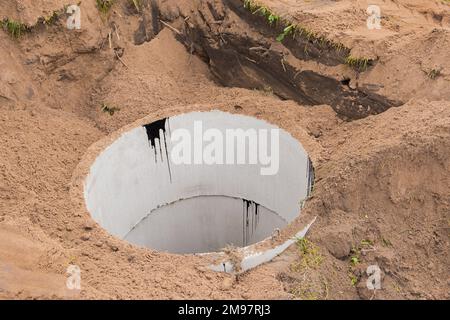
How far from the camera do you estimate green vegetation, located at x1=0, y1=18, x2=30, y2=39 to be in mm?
6566

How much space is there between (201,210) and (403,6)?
4108 mm

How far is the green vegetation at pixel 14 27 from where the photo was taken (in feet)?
21.5

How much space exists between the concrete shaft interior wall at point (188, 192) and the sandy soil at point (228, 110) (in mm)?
277

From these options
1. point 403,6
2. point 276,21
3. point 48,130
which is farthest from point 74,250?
point 403,6

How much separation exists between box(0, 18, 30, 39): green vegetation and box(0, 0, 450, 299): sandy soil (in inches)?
3.0

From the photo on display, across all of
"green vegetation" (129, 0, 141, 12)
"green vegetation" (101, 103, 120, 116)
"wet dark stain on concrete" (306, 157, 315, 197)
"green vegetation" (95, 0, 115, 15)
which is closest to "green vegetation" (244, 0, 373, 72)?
"wet dark stain on concrete" (306, 157, 315, 197)

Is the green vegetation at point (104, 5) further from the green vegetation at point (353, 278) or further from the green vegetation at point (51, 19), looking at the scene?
the green vegetation at point (353, 278)

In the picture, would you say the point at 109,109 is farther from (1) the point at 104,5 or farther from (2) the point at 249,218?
(2) the point at 249,218

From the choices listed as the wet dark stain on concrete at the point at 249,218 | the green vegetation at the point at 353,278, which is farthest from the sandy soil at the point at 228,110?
the wet dark stain on concrete at the point at 249,218

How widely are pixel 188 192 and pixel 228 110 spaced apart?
4.88 ft

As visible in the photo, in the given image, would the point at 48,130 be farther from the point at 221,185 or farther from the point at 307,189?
the point at 307,189

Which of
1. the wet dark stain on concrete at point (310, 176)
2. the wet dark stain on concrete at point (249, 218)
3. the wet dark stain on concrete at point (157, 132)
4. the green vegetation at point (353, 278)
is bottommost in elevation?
the green vegetation at point (353, 278)

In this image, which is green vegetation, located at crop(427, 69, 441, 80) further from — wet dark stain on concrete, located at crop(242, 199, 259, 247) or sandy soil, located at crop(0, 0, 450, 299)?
wet dark stain on concrete, located at crop(242, 199, 259, 247)

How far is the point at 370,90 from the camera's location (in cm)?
640
